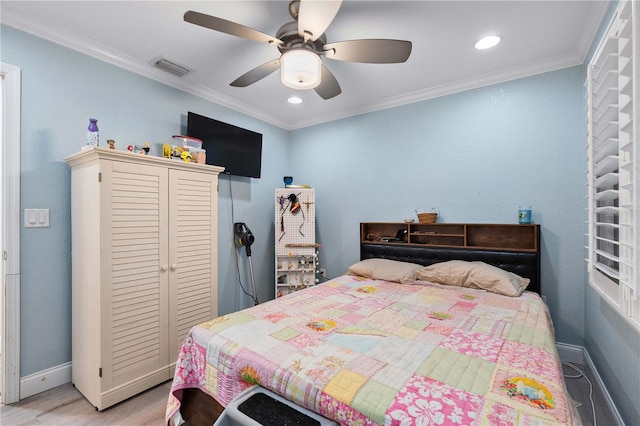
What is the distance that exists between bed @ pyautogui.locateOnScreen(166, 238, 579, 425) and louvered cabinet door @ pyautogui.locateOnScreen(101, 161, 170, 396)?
77cm

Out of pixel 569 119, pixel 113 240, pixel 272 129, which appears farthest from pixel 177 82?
pixel 569 119

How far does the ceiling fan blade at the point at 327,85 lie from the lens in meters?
2.14

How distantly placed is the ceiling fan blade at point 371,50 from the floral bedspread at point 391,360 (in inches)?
66.2

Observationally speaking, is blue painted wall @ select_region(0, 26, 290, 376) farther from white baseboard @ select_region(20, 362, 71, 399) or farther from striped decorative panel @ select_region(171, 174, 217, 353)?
striped decorative panel @ select_region(171, 174, 217, 353)

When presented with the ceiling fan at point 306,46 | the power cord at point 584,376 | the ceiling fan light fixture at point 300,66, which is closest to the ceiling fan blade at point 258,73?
the ceiling fan at point 306,46

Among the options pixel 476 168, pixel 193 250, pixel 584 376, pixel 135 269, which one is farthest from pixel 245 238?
pixel 584 376

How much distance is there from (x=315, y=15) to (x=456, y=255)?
2.47 metres

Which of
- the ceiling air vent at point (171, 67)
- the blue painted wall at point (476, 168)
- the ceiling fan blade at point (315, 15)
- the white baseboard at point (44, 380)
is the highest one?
the ceiling air vent at point (171, 67)

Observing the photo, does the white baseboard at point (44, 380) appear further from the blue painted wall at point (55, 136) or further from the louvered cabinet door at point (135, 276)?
the louvered cabinet door at point (135, 276)

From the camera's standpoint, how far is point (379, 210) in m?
3.55

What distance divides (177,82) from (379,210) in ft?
8.55

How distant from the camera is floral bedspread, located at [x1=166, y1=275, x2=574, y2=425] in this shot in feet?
3.27

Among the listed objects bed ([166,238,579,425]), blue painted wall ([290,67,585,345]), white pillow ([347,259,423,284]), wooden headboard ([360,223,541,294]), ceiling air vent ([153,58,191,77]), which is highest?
ceiling air vent ([153,58,191,77])

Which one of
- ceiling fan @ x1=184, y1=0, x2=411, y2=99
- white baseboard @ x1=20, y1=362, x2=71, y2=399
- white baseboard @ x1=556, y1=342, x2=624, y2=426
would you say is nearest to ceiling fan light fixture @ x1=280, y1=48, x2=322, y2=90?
ceiling fan @ x1=184, y1=0, x2=411, y2=99
